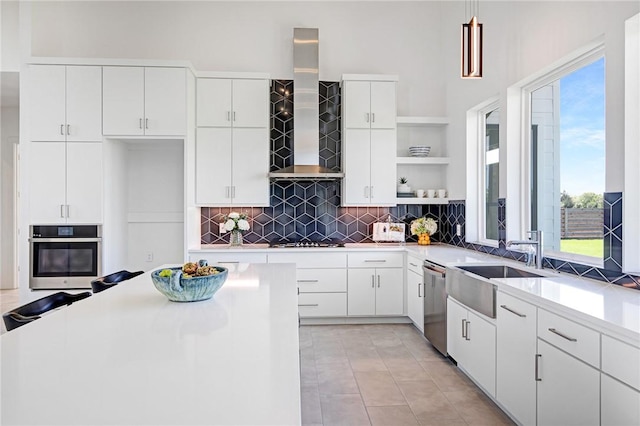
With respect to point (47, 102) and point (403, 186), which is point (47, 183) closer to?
point (47, 102)

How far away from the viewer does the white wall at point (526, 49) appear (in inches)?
85.5

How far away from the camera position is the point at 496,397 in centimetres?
233

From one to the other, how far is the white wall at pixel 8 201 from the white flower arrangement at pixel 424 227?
5.89m

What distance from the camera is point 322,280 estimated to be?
4125 millimetres

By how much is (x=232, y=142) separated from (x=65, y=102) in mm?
1649

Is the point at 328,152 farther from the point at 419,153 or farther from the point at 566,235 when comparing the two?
the point at 566,235

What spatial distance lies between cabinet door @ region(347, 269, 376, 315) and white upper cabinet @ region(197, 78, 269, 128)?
1.96 metres

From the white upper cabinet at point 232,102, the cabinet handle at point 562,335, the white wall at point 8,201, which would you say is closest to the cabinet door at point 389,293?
the white upper cabinet at point 232,102

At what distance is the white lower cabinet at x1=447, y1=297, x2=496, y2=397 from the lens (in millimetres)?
2416

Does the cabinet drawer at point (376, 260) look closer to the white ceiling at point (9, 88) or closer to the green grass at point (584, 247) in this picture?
the green grass at point (584, 247)

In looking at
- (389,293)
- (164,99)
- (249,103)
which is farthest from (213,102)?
(389,293)

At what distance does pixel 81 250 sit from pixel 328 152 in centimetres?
282

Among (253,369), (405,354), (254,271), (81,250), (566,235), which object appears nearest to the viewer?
(253,369)

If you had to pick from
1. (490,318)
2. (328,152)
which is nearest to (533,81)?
(490,318)
